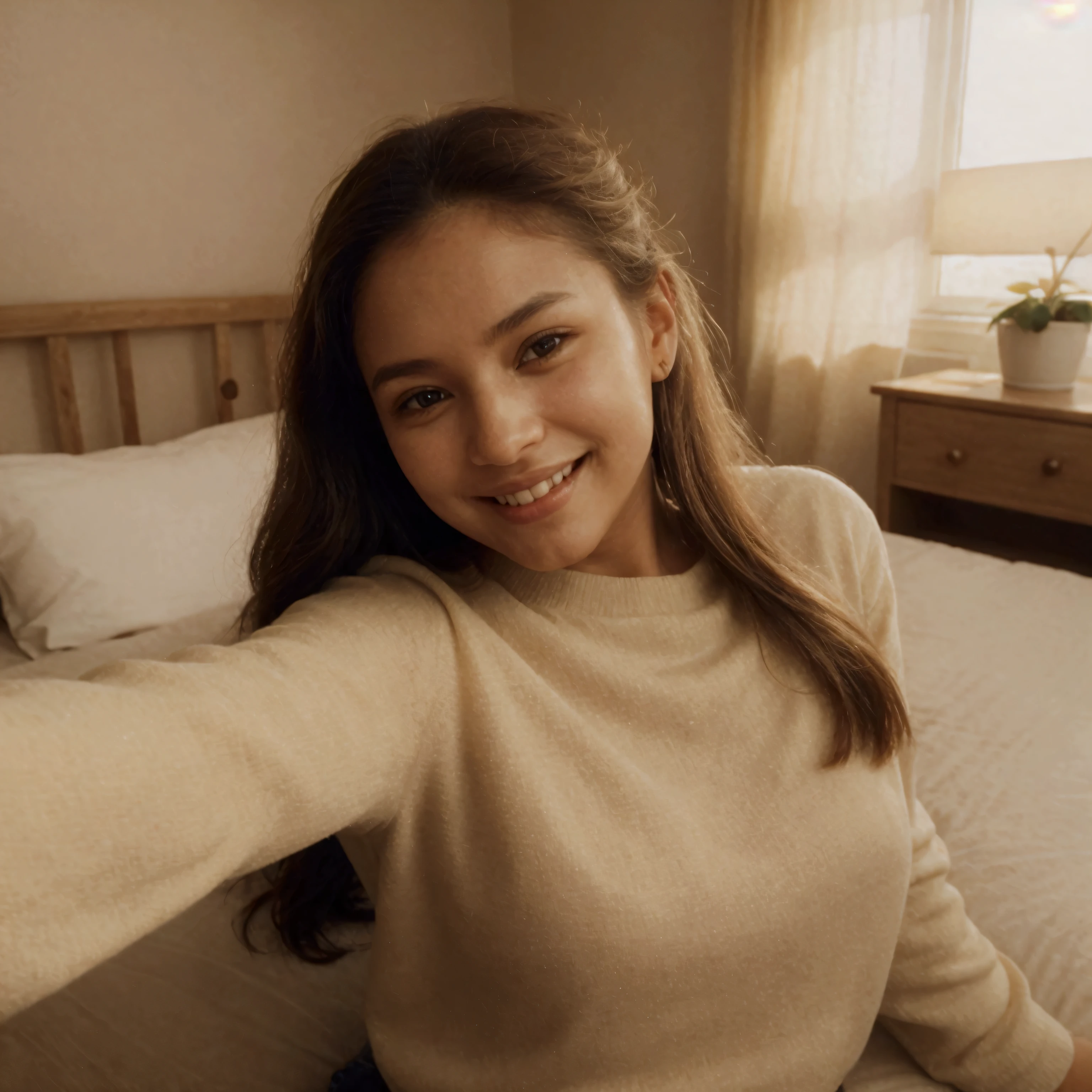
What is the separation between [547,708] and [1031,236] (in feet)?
7.10

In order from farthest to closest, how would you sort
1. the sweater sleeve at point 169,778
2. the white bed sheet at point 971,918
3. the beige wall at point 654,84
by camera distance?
1. the beige wall at point 654,84
2. the white bed sheet at point 971,918
3. the sweater sleeve at point 169,778

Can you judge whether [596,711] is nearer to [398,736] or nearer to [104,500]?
[398,736]

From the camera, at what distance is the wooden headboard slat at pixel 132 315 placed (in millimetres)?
1989

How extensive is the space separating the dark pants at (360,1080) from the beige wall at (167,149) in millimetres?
1821

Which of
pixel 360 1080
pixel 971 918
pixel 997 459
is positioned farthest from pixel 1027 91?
pixel 360 1080

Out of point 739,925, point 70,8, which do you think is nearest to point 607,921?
point 739,925

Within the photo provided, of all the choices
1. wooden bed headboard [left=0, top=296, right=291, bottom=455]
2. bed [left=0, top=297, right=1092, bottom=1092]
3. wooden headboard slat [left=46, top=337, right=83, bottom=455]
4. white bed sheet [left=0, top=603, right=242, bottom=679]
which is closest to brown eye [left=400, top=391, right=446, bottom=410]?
bed [left=0, top=297, right=1092, bottom=1092]

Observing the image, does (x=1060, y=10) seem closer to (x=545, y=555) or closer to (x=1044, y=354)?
(x=1044, y=354)

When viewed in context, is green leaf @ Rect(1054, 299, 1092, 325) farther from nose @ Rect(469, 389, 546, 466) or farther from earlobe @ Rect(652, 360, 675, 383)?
nose @ Rect(469, 389, 546, 466)

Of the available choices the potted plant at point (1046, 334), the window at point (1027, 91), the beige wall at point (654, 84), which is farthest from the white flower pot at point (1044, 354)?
Result: the beige wall at point (654, 84)

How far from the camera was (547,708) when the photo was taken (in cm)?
67

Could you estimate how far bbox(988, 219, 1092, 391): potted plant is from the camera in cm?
228

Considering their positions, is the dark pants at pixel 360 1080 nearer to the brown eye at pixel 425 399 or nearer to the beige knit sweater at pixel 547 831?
the beige knit sweater at pixel 547 831

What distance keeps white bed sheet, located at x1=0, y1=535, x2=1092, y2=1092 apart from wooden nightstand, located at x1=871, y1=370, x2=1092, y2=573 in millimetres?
933
